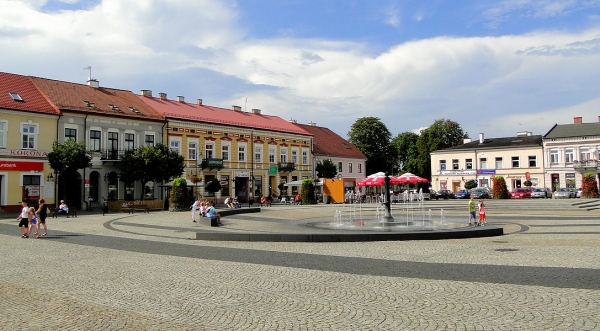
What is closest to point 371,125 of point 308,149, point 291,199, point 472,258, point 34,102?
point 308,149

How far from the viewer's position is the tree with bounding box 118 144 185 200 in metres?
41.5

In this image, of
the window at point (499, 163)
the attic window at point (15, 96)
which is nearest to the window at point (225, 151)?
the attic window at point (15, 96)

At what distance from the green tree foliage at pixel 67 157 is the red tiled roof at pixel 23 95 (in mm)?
4358

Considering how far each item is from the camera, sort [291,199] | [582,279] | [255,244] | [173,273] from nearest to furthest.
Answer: [582,279] < [173,273] < [255,244] < [291,199]

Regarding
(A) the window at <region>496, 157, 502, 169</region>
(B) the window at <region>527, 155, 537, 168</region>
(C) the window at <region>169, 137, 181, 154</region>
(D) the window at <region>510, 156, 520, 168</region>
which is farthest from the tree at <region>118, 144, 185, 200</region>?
(B) the window at <region>527, 155, 537, 168</region>

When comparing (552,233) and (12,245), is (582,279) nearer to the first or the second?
(552,233)

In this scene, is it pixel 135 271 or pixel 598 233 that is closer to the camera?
pixel 135 271

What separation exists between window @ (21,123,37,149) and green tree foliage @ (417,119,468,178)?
57.5m

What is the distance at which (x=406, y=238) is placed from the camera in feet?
53.8

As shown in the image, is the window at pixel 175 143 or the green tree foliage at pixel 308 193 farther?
the window at pixel 175 143

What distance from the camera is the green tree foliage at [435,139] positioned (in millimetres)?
80387

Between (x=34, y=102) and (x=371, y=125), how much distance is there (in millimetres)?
51582

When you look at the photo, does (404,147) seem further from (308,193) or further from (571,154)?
(308,193)

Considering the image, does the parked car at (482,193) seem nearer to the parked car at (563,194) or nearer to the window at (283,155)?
the parked car at (563,194)
